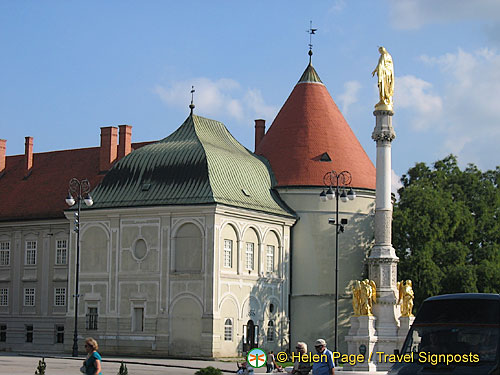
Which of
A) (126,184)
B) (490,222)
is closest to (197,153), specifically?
(126,184)

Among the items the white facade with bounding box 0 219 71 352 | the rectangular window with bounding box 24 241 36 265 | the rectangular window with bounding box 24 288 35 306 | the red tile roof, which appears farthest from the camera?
the red tile roof

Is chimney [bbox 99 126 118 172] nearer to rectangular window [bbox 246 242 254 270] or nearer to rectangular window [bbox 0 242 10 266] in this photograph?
rectangular window [bbox 0 242 10 266]

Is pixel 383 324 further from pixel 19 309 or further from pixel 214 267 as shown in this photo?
pixel 19 309

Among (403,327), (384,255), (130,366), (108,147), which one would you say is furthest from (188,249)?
(108,147)

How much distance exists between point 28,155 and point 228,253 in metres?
23.0

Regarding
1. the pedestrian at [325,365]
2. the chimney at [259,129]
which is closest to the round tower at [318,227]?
the chimney at [259,129]

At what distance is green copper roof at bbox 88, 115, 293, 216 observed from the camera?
54656mm

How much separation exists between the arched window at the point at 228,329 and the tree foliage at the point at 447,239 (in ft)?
39.7

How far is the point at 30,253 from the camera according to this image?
64.4 m

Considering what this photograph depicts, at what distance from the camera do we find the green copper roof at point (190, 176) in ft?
179

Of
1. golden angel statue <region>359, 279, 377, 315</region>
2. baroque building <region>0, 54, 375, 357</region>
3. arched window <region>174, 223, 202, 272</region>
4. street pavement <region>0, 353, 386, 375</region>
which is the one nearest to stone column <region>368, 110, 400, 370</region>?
golden angel statue <region>359, 279, 377, 315</region>

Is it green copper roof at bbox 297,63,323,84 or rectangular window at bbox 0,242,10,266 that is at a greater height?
green copper roof at bbox 297,63,323,84

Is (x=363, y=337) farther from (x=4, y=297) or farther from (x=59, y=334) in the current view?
(x=4, y=297)

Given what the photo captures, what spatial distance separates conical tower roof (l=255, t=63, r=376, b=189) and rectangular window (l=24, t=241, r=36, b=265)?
1600cm
